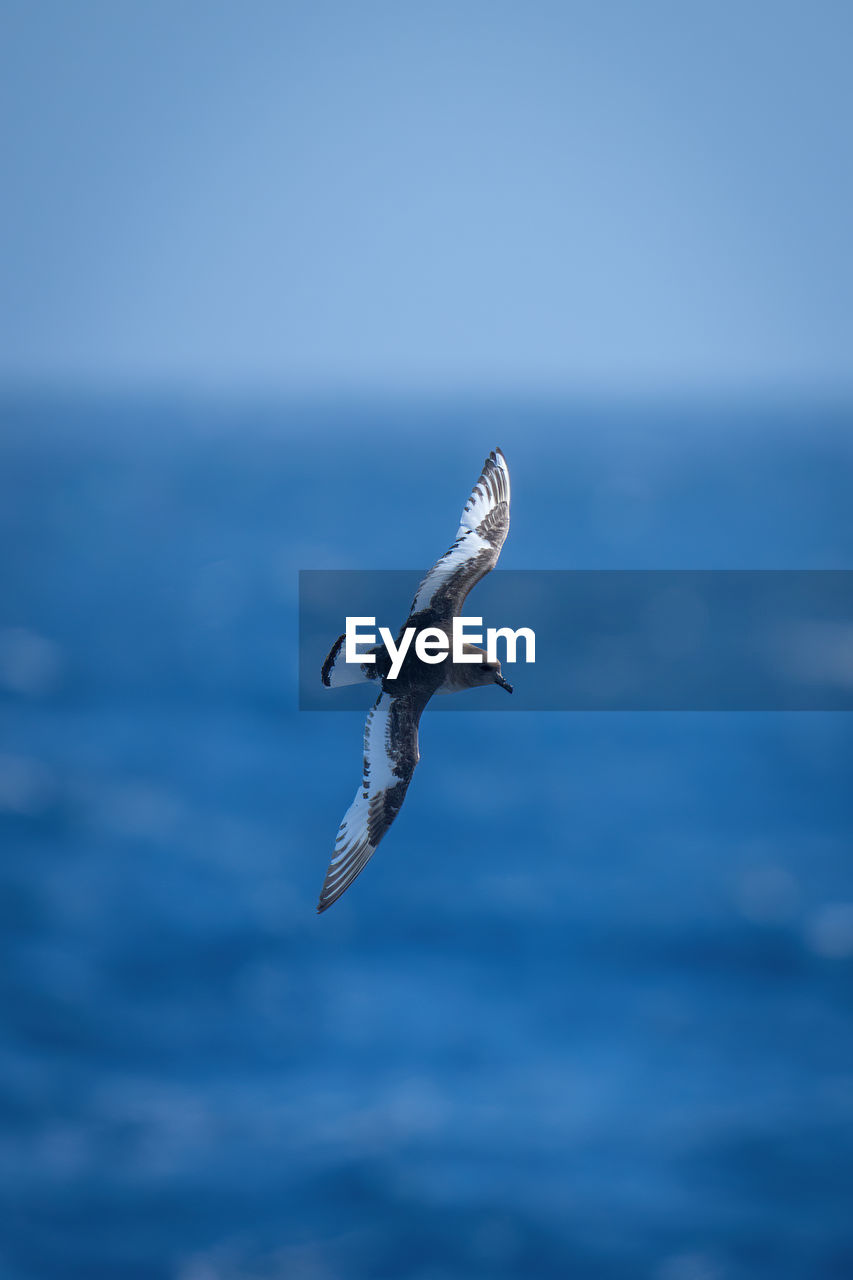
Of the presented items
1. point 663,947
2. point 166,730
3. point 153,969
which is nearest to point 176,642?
point 166,730

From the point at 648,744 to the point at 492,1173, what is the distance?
62061 mm

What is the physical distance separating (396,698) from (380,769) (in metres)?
1.56

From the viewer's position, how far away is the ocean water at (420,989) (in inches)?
5177

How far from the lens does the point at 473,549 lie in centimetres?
2633

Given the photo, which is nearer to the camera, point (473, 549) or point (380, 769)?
point (380, 769)

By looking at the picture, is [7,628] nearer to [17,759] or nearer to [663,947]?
[17,759]

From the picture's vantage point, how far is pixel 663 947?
5974 inches

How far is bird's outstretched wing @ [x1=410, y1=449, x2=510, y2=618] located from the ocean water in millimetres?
116371
